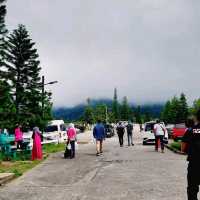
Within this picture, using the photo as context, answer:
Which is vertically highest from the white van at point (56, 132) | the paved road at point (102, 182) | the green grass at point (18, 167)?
the white van at point (56, 132)

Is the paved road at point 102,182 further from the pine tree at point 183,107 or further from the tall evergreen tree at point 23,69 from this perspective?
the pine tree at point 183,107

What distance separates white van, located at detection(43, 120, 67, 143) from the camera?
4462 cm

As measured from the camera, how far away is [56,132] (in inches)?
1831

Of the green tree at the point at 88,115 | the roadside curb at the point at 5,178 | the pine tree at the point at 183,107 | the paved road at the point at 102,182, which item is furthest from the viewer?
the green tree at the point at 88,115

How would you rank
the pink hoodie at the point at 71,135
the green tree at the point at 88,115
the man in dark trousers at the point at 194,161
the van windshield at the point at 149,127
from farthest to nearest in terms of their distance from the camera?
the green tree at the point at 88,115 < the van windshield at the point at 149,127 < the pink hoodie at the point at 71,135 < the man in dark trousers at the point at 194,161

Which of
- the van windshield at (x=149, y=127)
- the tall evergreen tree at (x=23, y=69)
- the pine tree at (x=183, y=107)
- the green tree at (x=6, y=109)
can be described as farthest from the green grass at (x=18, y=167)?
the pine tree at (x=183, y=107)

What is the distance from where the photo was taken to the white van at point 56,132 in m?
44.6

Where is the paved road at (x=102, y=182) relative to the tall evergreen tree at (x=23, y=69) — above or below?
below

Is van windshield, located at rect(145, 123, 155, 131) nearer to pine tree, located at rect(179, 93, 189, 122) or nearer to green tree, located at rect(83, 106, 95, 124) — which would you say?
pine tree, located at rect(179, 93, 189, 122)

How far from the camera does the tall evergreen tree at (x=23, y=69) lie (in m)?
63.6

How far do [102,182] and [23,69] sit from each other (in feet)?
170

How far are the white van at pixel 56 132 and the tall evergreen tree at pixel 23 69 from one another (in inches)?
558

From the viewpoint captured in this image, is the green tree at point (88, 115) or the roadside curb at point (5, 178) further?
the green tree at point (88, 115)

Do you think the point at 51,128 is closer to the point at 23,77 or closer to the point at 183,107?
the point at 23,77
